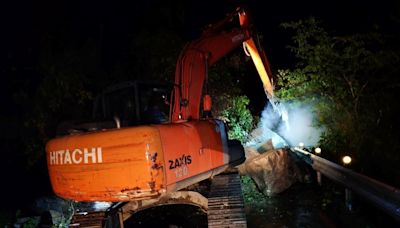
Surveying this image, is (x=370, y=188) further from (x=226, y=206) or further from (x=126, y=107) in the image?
(x=126, y=107)

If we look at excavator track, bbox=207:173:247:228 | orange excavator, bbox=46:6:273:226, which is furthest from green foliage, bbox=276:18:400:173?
orange excavator, bbox=46:6:273:226

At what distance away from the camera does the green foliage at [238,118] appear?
13750 millimetres

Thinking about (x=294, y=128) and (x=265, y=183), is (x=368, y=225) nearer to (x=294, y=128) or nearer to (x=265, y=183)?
(x=265, y=183)

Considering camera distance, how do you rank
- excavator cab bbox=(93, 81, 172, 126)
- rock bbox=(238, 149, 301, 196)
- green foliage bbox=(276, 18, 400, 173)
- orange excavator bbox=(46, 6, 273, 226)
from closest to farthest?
1. orange excavator bbox=(46, 6, 273, 226)
2. excavator cab bbox=(93, 81, 172, 126)
3. rock bbox=(238, 149, 301, 196)
4. green foliage bbox=(276, 18, 400, 173)

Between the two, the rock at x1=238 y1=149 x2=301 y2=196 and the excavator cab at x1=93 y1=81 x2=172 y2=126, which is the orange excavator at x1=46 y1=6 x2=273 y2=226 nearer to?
the excavator cab at x1=93 y1=81 x2=172 y2=126

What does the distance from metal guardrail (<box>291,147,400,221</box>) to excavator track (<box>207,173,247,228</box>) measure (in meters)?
1.76

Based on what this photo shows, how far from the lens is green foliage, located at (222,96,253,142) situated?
13750 millimetres

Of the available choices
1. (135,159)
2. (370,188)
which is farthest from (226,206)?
(370,188)

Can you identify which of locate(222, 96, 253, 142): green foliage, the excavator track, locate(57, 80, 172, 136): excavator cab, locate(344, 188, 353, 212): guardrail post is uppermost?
locate(57, 80, 172, 136): excavator cab

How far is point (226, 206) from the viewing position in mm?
6141

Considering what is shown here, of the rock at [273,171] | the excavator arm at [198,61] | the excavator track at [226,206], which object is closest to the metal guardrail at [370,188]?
the rock at [273,171]

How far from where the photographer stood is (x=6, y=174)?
15883 millimetres

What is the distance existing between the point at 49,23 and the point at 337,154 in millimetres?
10411

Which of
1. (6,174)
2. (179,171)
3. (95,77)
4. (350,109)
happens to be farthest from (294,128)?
(6,174)
